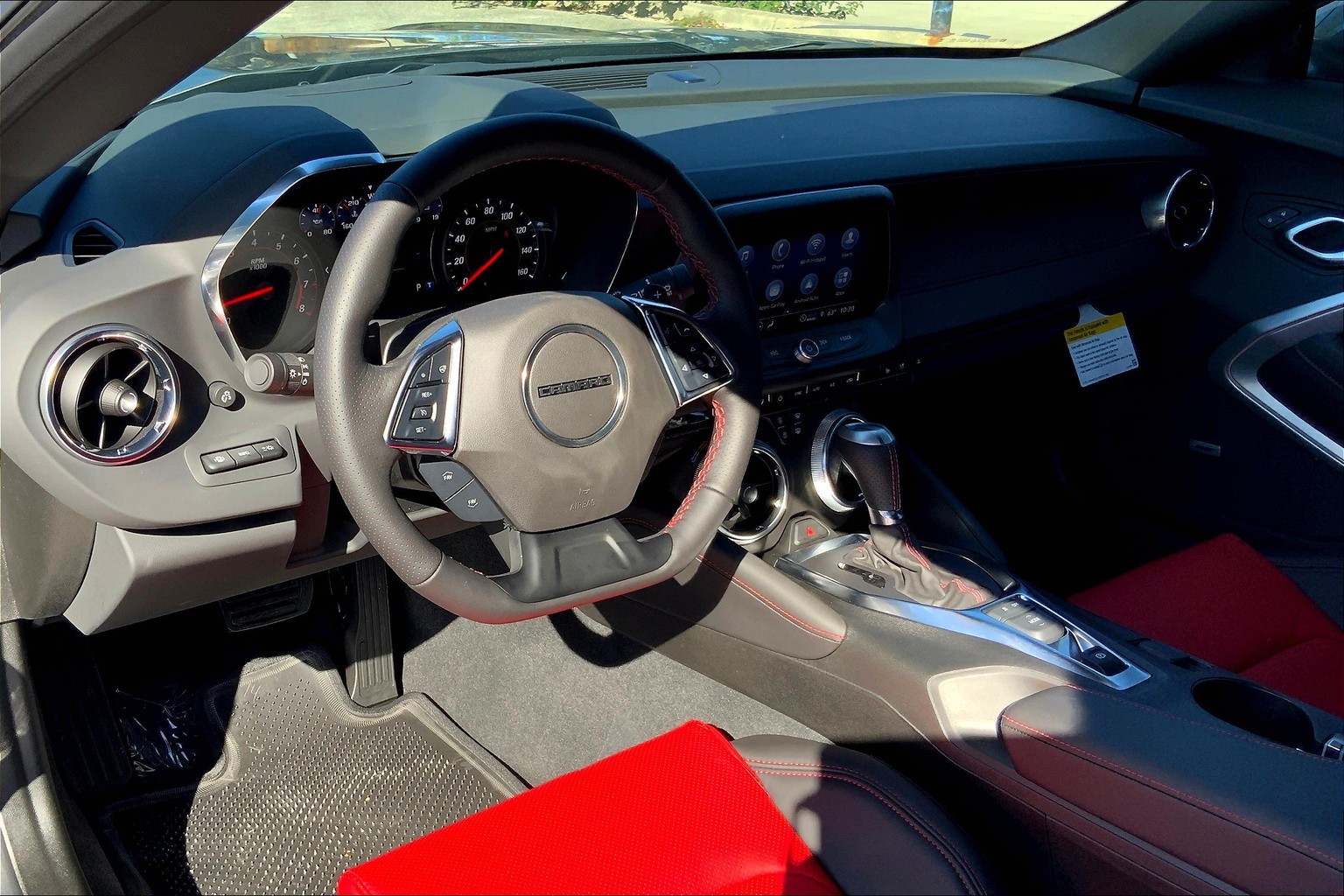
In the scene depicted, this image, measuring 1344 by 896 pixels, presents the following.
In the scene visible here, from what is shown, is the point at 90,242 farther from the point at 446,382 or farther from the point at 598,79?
the point at 598,79

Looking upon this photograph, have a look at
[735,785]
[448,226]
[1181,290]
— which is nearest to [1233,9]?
[1181,290]

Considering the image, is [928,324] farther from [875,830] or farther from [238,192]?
[238,192]

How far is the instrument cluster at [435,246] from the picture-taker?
4.62ft

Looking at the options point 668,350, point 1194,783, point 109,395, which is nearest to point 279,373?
point 109,395

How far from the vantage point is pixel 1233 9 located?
238 centimetres

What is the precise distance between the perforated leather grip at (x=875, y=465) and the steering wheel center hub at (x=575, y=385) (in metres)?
0.69

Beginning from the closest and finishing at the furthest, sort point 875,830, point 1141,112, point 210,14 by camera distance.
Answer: point 210,14, point 875,830, point 1141,112

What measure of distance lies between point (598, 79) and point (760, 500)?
0.90m

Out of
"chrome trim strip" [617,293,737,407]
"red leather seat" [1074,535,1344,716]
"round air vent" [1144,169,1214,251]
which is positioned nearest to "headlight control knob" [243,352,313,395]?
"chrome trim strip" [617,293,737,407]

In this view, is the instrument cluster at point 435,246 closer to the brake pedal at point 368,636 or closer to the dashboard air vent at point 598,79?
the dashboard air vent at point 598,79

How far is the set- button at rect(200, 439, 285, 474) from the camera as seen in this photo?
4.59 feet

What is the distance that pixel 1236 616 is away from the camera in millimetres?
1971

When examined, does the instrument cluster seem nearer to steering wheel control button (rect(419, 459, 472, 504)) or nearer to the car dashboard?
the car dashboard

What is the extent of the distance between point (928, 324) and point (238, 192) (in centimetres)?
140
